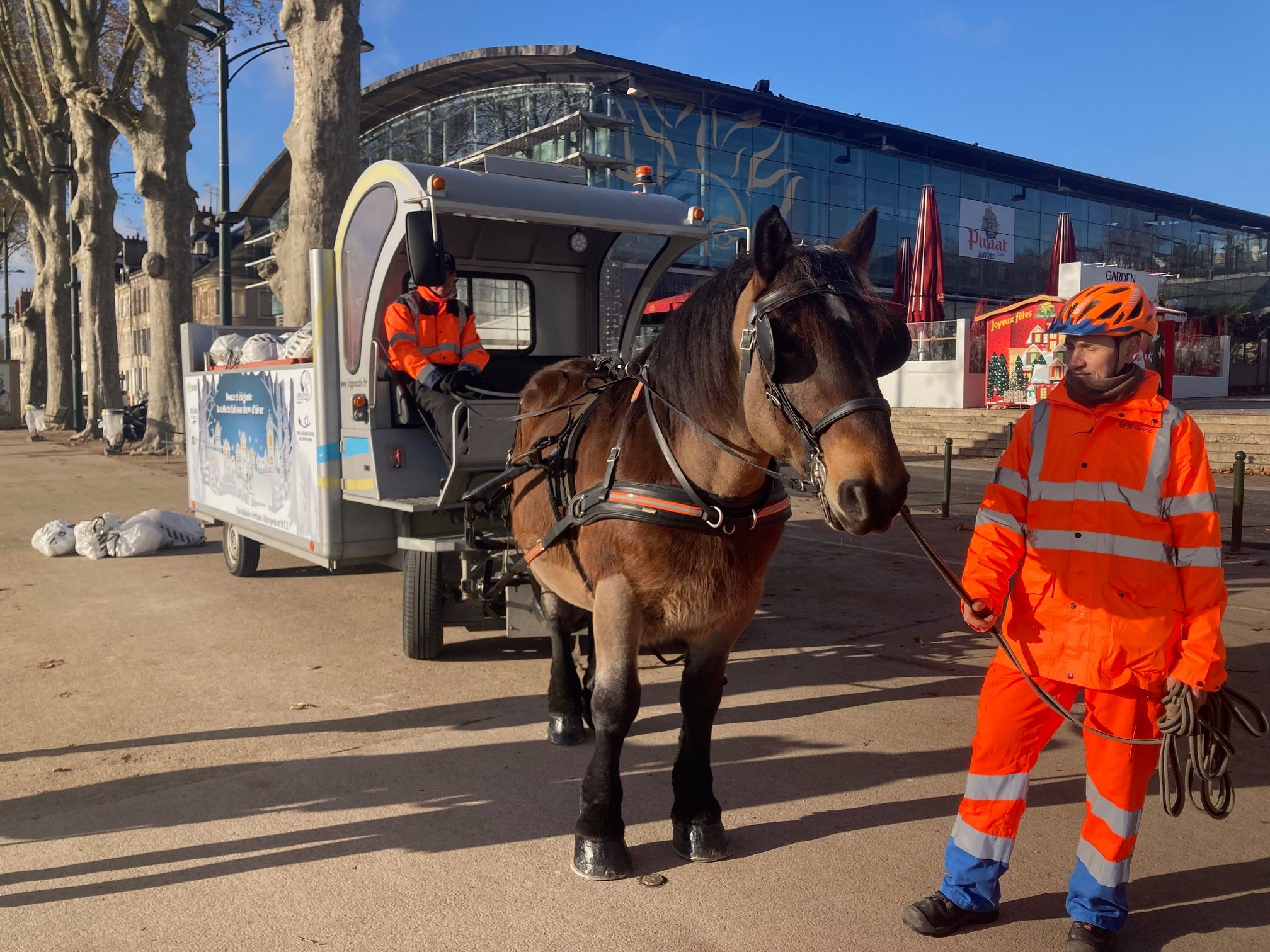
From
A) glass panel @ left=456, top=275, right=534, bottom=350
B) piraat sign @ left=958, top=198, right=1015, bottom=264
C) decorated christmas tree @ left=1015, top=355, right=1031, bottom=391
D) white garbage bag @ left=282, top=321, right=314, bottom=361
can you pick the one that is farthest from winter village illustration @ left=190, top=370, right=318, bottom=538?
piraat sign @ left=958, top=198, right=1015, bottom=264

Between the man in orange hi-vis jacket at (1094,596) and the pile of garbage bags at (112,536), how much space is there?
8.81 metres

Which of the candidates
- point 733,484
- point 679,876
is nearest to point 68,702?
point 679,876

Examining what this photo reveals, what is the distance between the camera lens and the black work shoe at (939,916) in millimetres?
2873

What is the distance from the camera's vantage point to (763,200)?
37906 mm

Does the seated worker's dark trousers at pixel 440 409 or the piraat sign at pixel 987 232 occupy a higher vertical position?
the piraat sign at pixel 987 232

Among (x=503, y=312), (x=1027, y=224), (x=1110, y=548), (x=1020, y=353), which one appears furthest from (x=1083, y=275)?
(x=1027, y=224)

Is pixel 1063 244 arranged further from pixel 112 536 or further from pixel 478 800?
pixel 478 800

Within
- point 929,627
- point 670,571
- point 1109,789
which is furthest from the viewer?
point 929,627

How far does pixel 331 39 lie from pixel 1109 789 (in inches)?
426

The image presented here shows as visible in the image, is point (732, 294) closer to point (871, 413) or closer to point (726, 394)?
point (726, 394)

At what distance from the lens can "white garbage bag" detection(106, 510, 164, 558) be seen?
9.57 metres

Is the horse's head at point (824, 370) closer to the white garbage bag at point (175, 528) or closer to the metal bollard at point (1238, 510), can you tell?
the metal bollard at point (1238, 510)

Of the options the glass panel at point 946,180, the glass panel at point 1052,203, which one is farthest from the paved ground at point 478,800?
the glass panel at point 1052,203

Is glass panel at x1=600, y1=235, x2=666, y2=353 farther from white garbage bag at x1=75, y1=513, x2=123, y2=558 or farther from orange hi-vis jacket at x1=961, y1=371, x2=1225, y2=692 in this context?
white garbage bag at x1=75, y1=513, x2=123, y2=558
